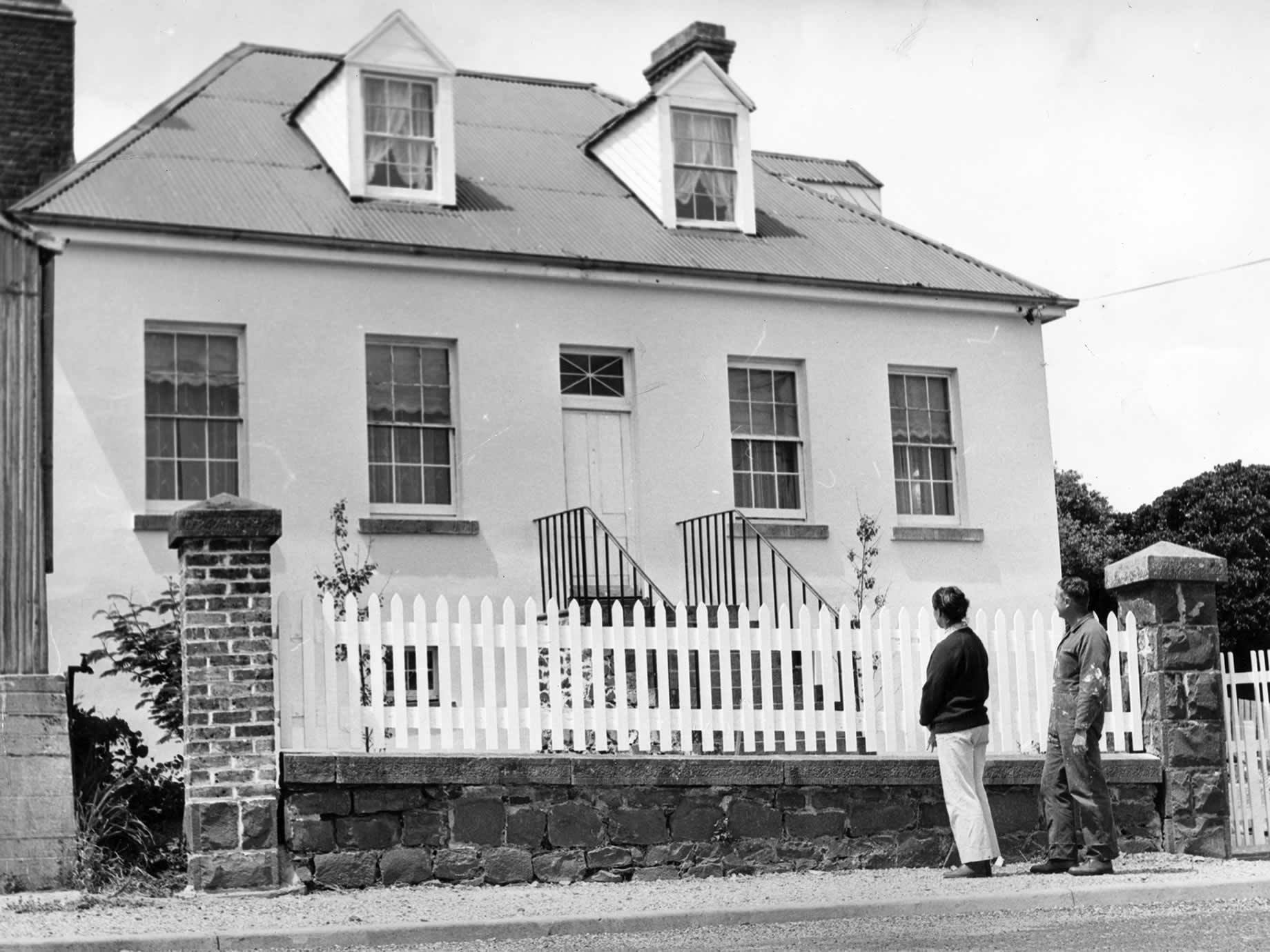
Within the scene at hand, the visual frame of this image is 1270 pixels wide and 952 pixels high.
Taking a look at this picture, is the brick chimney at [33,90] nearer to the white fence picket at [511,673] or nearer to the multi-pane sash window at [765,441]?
the multi-pane sash window at [765,441]

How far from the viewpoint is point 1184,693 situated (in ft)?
37.5

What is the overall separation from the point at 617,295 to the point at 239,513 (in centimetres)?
837

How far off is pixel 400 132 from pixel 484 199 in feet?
3.54

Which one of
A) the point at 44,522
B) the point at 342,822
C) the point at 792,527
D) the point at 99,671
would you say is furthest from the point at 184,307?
the point at 342,822

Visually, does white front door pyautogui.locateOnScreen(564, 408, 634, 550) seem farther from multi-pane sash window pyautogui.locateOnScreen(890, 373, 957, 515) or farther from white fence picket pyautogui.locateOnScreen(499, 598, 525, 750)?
white fence picket pyautogui.locateOnScreen(499, 598, 525, 750)

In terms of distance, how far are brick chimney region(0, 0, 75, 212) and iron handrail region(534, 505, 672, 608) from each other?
5745mm

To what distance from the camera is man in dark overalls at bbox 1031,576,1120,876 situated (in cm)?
1001

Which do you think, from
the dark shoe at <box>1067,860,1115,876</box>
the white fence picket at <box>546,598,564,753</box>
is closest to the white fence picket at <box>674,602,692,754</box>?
the white fence picket at <box>546,598,564,753</box>

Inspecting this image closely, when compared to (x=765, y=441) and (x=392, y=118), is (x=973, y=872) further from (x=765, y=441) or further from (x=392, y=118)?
(x=392, y=118)

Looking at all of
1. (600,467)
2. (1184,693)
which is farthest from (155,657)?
(1184,693)

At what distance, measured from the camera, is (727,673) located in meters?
10.7

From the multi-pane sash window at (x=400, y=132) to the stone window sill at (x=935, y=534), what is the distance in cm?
606

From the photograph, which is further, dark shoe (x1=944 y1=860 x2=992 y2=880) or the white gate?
the white gate

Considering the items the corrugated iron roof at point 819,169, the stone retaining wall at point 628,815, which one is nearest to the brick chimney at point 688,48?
the corrugated iron roof at point 819,169
